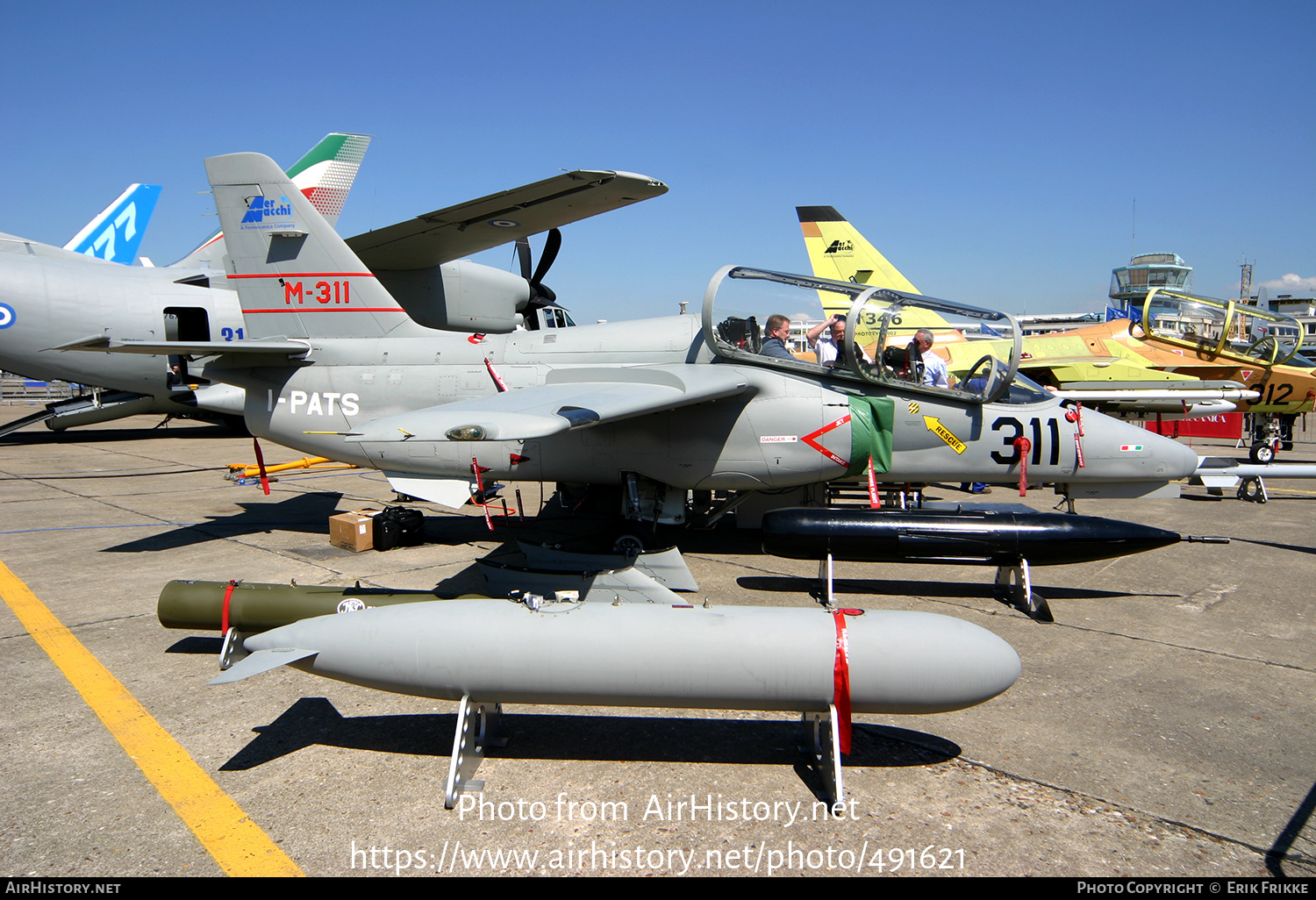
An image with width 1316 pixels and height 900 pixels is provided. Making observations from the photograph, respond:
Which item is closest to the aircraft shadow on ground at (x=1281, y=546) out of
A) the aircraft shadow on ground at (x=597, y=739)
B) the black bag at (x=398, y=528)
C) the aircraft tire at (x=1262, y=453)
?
the aircraft shadow on ground at (x=597, y=739)

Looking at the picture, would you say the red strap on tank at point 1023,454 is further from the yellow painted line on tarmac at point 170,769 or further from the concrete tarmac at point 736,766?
the yellow painted line on tarmac at point 170,769

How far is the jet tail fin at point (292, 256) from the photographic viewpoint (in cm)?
889

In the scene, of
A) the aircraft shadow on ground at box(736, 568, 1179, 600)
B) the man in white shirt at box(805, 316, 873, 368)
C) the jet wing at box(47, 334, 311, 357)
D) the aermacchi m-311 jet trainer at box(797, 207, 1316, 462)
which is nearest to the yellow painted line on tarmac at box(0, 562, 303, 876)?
the jet wing at box(47, 334, 311, 357)

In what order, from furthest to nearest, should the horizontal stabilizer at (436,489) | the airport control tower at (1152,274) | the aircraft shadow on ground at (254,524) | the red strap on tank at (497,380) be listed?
the airport control tower at (1152,274)
the aircraft shadow on ground at (254,524)
the red strap on tank at (497,380)
the horizontal stabilizer at (436,489)

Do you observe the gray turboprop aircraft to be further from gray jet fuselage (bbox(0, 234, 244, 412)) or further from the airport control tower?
the airport control tower

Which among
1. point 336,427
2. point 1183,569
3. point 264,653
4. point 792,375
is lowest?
point 1183,569

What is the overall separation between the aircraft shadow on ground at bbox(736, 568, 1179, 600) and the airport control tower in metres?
90.4

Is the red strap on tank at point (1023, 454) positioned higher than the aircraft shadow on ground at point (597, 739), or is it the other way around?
the red strap on tank at point (1023, 454)

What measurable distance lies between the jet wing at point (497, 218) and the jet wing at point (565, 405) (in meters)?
4.79

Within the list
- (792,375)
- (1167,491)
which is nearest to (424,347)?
(792,375)

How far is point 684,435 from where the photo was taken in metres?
7.46

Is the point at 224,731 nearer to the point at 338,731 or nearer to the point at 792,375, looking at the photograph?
the point at 338,731
